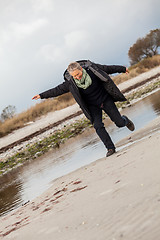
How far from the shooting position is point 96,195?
274 cm

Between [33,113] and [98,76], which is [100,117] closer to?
[98,76]

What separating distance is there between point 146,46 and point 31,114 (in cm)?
3733

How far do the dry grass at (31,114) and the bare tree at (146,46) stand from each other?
107 feet

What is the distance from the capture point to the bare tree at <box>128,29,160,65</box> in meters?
56.3

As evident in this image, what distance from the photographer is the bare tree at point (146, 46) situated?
185 ft

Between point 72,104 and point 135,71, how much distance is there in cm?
1167

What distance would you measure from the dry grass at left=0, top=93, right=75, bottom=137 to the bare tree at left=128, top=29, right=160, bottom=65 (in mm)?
32478

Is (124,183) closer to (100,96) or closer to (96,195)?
(96,195)

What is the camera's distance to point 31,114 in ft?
84.9

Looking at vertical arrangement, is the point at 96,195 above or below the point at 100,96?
below

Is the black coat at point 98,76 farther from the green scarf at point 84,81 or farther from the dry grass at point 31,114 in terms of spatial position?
the dry grass at point 31,114

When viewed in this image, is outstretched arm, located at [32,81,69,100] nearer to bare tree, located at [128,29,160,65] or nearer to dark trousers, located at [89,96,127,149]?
dark trousers, located at [89,96,127,149]

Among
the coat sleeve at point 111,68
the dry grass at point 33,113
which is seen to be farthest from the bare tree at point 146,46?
the coat sleeve at point 111,68

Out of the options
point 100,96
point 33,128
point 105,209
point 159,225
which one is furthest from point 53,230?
point 33,128
